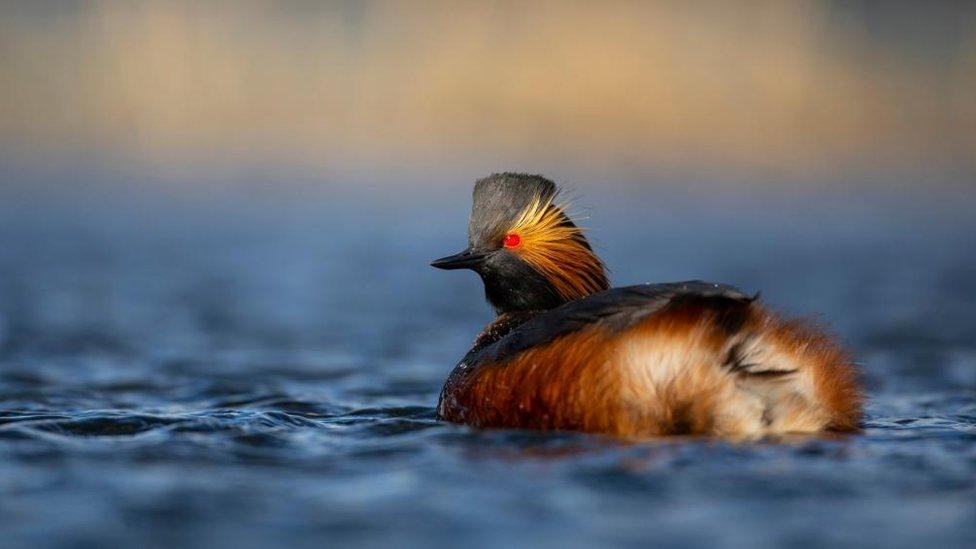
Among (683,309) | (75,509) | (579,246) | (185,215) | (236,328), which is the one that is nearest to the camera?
(75,509)

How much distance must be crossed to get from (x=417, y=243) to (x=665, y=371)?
1459 centimetres

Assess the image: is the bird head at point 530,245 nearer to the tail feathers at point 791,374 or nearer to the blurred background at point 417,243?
→ the blurred background at point 417,243

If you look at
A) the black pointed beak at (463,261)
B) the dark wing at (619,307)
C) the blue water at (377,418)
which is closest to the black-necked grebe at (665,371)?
the dark wing at (619,307)

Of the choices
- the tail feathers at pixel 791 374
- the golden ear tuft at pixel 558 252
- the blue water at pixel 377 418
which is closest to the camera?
the blue water at pixel 377 418

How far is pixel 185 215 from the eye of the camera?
24031 millimetres

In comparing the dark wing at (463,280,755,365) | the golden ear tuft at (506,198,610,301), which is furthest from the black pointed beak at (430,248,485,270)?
the dark wing at (463,280,755,365)

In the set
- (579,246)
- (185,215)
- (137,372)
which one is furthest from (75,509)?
(185,215)

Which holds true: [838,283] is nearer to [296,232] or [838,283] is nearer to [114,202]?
[296,232]

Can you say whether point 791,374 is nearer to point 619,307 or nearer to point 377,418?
point 619,307

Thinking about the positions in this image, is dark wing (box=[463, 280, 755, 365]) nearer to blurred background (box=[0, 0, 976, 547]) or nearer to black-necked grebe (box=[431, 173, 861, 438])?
black-necked grebe (box=[431, 173, 861, 438])

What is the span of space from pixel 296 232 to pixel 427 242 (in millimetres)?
2477

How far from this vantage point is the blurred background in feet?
18.8

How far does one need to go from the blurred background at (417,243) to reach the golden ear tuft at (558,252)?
989mm

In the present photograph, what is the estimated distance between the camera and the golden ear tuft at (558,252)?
26.5 ft
